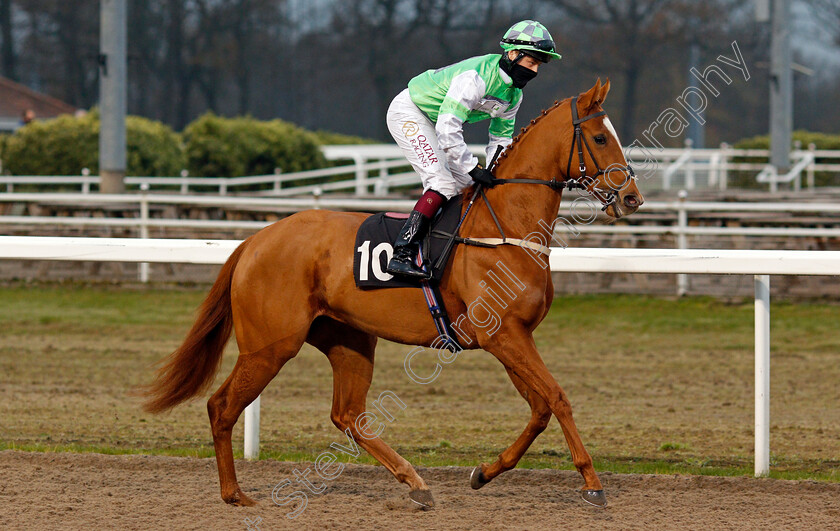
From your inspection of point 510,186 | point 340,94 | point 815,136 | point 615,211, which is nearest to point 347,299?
point 510,186

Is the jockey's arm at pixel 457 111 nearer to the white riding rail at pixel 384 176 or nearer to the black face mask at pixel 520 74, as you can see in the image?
the black face mask at pixel 520 74

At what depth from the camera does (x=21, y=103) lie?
4322 cm

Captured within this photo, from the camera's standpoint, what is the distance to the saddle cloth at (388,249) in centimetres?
417

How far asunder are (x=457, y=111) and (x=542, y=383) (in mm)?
1090

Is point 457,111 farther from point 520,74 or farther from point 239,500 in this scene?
point 239,500

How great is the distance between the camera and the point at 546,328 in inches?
382

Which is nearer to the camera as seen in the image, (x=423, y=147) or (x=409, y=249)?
(x=409, y=249)

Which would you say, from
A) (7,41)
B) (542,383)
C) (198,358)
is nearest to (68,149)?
(198,358)

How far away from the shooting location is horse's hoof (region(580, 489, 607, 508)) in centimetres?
393

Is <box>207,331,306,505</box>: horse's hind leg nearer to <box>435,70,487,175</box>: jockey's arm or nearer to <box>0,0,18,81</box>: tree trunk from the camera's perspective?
<box>435,70,487,175</box>: jockey's arm

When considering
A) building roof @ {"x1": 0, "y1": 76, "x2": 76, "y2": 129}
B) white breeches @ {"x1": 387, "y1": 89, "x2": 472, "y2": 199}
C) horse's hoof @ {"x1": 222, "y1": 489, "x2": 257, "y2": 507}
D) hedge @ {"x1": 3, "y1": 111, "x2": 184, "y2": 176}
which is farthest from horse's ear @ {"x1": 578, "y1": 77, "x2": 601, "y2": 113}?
building roof @ {"x1": 0, "y1": 76, "x2": 76, "y2": 129}

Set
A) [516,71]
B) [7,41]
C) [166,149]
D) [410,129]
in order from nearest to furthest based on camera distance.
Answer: [516,71]
[410,129]
[166,149]
[7,41]

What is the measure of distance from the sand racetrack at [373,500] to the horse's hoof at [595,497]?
6 centimetres

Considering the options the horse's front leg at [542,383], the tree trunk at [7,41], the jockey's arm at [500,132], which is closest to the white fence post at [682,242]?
the jockey's arm at [500,132]
